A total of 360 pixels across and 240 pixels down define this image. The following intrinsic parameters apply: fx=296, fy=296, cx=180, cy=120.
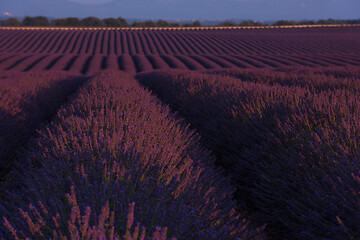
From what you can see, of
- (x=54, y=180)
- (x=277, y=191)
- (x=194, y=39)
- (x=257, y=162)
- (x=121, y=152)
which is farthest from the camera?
(x=194, y=39)

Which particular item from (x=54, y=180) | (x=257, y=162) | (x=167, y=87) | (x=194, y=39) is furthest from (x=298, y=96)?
(x=194, y=39)

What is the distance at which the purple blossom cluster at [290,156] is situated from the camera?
6.35 ft

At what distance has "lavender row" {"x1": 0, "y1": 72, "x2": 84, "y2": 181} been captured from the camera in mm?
4047

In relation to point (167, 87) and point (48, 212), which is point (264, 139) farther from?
point (167, 87)

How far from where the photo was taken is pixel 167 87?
7477 millimetres

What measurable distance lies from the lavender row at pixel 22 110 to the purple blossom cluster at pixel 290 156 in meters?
2.71

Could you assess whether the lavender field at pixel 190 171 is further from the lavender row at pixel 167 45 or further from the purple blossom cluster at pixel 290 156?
the lavender row at pixel 167 45

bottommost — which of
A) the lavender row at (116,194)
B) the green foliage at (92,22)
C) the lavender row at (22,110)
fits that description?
the lavender row at (22,110)

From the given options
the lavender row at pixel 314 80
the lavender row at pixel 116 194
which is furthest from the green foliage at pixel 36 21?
the lavender row at pixel 116 194

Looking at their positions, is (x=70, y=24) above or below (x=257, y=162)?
above

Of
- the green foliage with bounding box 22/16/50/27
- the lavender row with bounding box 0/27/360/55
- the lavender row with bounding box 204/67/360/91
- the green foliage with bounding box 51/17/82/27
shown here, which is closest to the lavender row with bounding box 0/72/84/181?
the lavender row with bounding box 204/67/360/91

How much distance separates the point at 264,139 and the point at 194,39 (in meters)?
33.1

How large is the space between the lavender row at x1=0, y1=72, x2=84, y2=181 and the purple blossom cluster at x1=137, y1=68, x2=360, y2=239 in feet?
8.89

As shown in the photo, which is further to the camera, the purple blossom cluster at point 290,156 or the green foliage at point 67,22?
the green foliage at point 67,22
